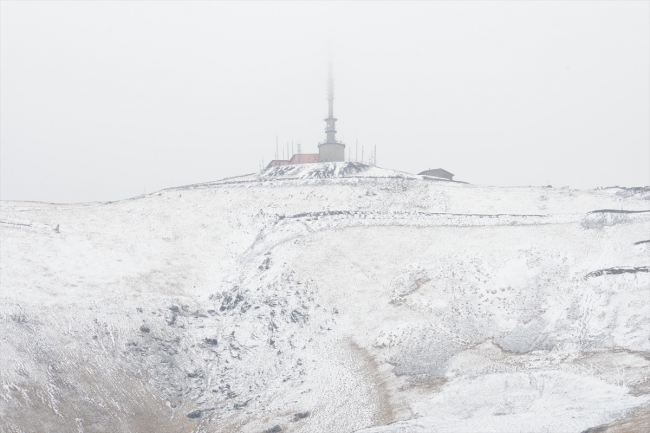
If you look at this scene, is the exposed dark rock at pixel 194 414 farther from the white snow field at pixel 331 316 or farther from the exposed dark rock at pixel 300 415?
the exposed dark rock at pixel 300 415

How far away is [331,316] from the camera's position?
51.9m

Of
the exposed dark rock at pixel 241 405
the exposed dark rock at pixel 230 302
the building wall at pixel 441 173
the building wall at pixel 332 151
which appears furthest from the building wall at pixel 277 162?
the exposed dark rock at pixel 241 405

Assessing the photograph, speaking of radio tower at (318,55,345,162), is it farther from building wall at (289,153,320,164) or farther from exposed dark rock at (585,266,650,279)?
exposed dark rock at (585,266,650,279)

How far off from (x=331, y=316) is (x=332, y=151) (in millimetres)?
48053

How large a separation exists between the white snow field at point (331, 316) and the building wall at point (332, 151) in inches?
892

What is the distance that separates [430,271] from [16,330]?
34.8 m

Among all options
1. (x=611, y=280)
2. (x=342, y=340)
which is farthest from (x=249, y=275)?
(x=611, y=280)

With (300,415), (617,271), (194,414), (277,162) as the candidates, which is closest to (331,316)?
(300,415)

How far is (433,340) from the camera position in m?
46.1

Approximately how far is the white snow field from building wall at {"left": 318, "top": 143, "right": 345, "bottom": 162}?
74.4 feet

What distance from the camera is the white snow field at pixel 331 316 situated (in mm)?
38281

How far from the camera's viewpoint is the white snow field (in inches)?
1507

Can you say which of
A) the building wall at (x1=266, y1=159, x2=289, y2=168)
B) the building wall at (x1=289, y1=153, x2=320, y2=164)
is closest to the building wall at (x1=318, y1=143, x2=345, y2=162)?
the building wall at (x1=289, y1=153, x2=320, y2=164)

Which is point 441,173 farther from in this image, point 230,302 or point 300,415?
point 300,415
